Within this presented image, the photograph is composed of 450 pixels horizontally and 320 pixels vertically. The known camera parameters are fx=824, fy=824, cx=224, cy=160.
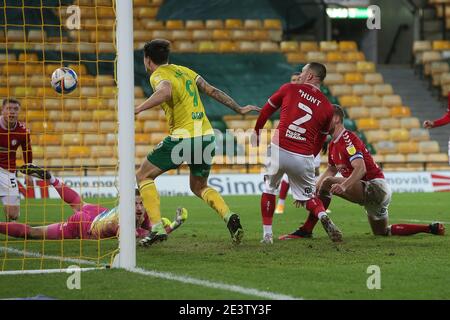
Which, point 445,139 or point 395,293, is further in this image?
point 445,139

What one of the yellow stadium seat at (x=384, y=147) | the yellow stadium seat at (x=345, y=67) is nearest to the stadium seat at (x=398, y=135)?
the yellow stadium seat at (x=384, y=147)

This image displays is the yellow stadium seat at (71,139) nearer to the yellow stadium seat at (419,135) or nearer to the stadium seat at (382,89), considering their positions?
the stadium seat at (382,89)

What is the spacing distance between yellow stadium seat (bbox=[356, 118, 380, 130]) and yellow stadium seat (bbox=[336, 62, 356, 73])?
2.22m

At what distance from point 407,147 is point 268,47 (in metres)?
5.26

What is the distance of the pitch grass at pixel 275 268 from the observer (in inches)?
228

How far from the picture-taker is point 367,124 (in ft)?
78.9

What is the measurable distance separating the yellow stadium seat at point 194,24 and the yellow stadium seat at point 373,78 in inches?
211

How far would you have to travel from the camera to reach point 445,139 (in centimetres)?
2481

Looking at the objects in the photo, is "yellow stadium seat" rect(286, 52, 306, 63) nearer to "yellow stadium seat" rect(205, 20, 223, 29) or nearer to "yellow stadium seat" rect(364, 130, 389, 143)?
"yellow stadium seat" rect(205, 20, 223, 29)

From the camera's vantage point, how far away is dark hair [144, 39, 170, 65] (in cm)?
838

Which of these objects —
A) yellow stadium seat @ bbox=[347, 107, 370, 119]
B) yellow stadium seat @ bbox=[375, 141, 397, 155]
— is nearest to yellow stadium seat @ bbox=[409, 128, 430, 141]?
yellow stadium seat @ bbox=[375, 141, 397, 155]
